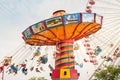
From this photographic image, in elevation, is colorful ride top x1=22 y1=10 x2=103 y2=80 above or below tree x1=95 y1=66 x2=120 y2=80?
above

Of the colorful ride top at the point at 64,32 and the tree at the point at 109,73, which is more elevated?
the colorful ride top at the point at 64,32

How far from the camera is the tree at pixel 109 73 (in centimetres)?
4206

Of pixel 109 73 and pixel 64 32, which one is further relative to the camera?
pixel 109 73

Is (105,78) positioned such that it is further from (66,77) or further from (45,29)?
(45,29)

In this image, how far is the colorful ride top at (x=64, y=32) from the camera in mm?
38750

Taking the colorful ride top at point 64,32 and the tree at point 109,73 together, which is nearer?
the colorful ride top at point 64,32

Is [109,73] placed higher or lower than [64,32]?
lower

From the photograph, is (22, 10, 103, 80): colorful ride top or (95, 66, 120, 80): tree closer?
(22, 10, 103, 80): colorful ride top

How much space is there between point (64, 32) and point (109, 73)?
798 centimetres

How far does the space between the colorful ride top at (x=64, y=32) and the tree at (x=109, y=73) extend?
5109 millimetres

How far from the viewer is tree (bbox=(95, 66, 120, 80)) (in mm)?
42062

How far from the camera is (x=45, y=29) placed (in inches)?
1537

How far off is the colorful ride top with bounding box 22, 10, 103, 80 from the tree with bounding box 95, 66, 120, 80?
201 inches

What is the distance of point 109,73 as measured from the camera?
42844mm
